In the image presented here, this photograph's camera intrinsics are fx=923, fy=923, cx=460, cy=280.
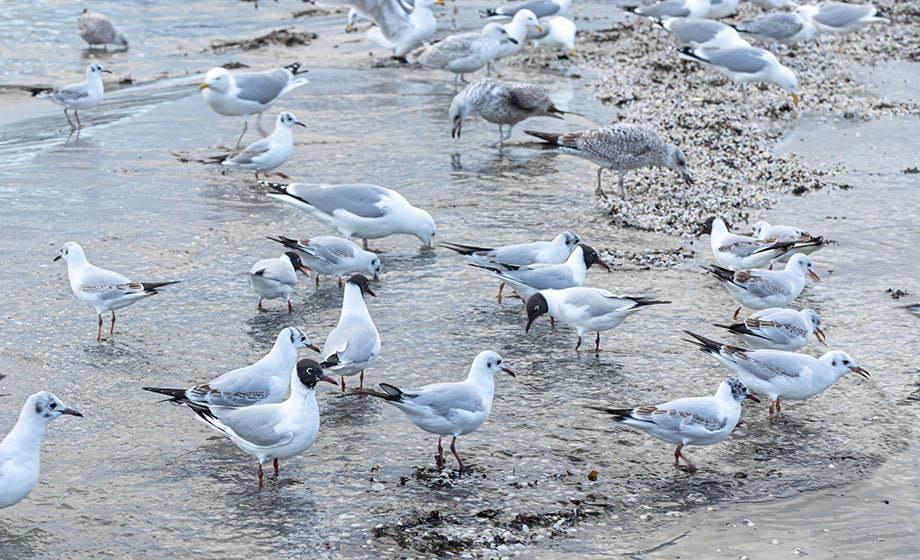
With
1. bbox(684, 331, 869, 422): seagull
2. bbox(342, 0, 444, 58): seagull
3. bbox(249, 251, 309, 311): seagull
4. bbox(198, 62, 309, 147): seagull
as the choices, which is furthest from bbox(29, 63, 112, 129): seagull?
bbox(684, 331, 869, 422): seagull

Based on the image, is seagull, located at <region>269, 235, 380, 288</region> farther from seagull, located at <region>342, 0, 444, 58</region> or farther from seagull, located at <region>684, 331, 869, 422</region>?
seagull, located at <region>342, 0, 444, 58</region>

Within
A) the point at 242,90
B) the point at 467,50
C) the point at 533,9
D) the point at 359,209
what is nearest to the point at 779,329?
the point at 359,209

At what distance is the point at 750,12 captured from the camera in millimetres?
20422

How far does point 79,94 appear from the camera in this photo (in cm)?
1261

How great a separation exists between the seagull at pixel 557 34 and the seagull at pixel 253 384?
11.8 meters

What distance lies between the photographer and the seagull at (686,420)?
18.1ft

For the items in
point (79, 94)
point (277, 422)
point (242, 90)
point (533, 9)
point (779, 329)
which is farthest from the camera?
point (533, 9)

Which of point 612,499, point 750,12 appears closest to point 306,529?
point 612,499

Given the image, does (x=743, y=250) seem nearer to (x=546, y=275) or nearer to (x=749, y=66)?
(x=546, y=275)

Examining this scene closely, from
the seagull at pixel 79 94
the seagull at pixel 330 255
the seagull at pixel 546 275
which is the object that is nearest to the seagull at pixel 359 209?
the seagull at pixel 330 255

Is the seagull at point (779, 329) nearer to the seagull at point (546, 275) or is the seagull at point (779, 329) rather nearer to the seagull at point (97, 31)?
the seagull at point (546, 275)

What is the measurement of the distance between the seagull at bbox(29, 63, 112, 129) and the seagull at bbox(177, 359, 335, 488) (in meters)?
8.54

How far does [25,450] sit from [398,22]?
12.7 metres

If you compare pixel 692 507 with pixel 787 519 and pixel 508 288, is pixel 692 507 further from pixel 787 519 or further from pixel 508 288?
pixel 508 288
